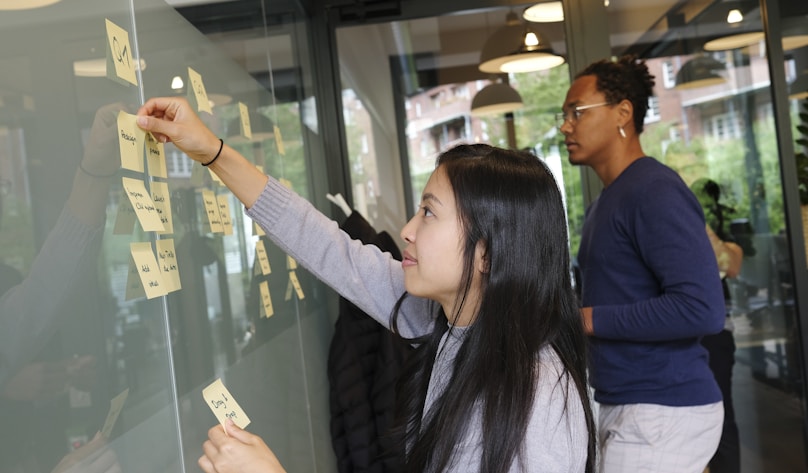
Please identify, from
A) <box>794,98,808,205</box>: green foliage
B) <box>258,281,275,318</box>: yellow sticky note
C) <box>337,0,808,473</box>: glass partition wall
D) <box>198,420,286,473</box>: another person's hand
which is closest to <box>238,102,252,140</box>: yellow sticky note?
<box>258,281,275,318</box>: yellow sticky note

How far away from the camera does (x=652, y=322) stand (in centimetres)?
182

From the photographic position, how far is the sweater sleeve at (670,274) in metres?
1.79

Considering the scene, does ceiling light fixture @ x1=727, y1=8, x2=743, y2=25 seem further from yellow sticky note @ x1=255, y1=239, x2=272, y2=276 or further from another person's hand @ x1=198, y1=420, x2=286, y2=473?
another person's hand @ x1=198, y1=420, x2=286, y2=473

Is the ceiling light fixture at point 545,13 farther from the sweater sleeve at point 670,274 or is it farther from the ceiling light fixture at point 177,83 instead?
the ceiling light fixture at point 177,83

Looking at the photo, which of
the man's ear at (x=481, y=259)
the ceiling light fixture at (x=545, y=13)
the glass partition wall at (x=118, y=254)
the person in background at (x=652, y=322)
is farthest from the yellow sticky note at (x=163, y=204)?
the ceiling light fixture at (x=545, y=13)

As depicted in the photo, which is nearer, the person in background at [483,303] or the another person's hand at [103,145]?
the another person's hand at [103,145]

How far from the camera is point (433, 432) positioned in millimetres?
1264

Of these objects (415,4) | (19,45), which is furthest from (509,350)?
(415,4)

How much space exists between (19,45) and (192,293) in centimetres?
58

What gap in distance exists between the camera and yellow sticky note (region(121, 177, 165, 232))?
1038 mm

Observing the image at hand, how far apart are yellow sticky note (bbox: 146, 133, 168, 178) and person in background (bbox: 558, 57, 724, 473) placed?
1.06 metres

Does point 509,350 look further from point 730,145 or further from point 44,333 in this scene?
point 730,145

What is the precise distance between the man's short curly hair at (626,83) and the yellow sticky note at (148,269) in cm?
147

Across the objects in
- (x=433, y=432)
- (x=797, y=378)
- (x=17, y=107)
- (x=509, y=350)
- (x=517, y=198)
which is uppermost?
(x=17, y=107)
